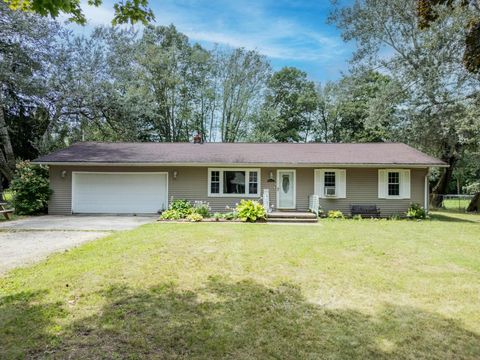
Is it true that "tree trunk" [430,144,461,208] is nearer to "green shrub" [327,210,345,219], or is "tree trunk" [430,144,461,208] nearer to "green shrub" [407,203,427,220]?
"green shrub" [407,203,427,220]

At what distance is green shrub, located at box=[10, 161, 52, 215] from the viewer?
13.8 meters

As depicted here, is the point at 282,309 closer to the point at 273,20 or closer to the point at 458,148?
the point at 273,20

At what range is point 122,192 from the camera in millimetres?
14766

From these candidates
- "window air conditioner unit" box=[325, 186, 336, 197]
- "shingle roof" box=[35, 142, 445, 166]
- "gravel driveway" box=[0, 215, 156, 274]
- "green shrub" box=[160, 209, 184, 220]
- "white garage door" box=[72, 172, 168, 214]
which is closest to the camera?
"gravel driveway" box=[0, 215, 156, 274]

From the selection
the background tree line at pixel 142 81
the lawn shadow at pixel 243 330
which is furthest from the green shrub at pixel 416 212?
the lawn shadow at pixel 243 330

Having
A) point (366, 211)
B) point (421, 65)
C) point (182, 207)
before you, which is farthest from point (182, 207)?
point (421, 65)

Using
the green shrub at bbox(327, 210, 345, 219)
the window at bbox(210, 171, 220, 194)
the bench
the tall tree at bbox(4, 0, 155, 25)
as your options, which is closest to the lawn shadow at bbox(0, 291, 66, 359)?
the tall tree at bbox(4, 0, 155, 25)

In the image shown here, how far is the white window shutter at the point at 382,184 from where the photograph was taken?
1428cm

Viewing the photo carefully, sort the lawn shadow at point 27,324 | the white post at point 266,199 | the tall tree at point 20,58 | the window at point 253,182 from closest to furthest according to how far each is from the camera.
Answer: the lawn shadow at point 27,324 → the white post at point 266,199 → the window at point 253,182 → the tall tree at point 20,58

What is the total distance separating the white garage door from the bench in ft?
27.8

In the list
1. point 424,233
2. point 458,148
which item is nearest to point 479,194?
point 458,148

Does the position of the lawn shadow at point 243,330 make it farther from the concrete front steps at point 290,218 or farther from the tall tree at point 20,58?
the tall tree at point 20,58

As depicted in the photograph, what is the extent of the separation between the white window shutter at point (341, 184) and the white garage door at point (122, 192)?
25.7 feet

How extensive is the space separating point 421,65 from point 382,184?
29.3 feet
